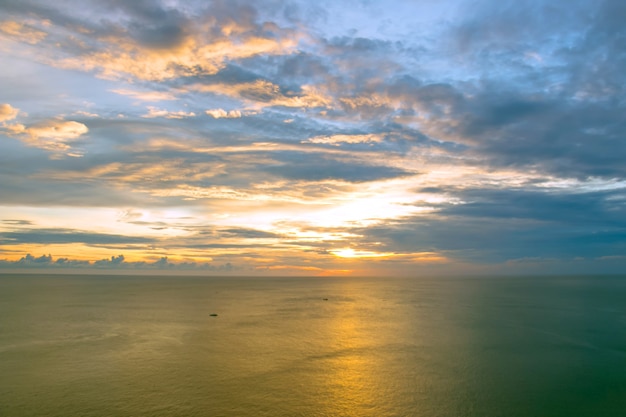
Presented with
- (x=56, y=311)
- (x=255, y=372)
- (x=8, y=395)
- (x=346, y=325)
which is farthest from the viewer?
(x=56, y=311)

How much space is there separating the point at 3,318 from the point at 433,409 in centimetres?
7876

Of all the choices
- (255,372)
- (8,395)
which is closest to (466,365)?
(255,372)

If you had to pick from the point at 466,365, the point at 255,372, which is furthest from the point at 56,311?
the point at 466,365

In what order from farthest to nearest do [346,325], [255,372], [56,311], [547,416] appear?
[56,311]
[346,325]
[255,372]
[547,416]

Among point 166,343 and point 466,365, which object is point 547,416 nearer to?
point 466,365

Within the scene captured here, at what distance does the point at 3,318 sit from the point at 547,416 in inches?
3371

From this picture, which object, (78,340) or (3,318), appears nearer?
(78,340)

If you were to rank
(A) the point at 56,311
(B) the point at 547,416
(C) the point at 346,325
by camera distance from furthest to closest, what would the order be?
(A) the point at 56,311
(C) the point at 346,325
(B) the point at 547,416

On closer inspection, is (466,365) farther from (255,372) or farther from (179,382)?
(179,382)

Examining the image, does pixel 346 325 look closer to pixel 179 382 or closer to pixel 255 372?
pixel 255 372

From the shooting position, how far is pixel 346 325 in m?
67.9

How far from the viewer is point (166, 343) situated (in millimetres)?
51844

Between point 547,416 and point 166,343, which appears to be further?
point 166,343

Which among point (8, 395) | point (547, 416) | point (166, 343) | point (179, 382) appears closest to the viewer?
point (547, 416)
